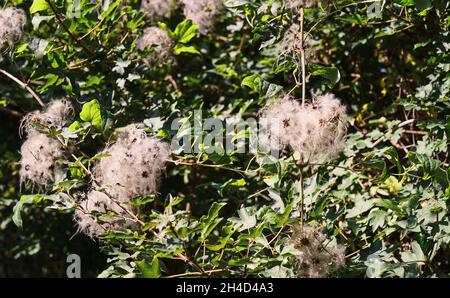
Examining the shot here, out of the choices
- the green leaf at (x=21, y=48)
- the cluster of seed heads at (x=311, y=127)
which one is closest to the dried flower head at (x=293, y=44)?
the cluster of seed heads at (x=311, y=127)

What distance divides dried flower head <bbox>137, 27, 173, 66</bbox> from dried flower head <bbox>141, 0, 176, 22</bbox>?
138 mm

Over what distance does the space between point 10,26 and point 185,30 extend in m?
0.56

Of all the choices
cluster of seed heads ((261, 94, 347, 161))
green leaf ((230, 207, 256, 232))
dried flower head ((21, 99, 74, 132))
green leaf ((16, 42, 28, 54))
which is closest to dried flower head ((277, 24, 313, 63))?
cluster of seed heads ((261, 94, 347, 161))

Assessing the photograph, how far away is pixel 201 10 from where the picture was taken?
85.4 inches

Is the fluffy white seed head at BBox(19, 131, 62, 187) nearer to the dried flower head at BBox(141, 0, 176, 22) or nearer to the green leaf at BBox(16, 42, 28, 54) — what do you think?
the green leaf at BBox(16, 42, 28, 54)

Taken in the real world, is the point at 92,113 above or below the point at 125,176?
above

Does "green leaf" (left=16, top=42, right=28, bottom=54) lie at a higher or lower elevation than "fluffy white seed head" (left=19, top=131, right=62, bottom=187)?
higher

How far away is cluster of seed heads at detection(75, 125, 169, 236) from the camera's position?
4.98ft

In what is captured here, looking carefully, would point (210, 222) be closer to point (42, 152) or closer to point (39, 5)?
point (42, 152)

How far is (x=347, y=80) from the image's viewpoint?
2.47 meters

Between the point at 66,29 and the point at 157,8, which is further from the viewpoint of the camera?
the point at 157,8

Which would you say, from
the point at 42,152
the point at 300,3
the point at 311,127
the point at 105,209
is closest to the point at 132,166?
the point at 105,209
